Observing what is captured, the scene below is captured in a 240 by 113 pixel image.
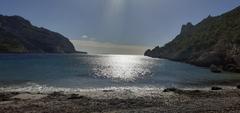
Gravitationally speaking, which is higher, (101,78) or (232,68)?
(232,68)

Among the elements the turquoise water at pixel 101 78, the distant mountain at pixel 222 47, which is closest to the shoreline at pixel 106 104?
the turquoise water at pixel 101 78

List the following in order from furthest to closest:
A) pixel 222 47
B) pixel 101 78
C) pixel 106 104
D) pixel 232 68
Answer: pixel 222 47 < pixel 232 68 < pixel 101 78 < pixel 106 104

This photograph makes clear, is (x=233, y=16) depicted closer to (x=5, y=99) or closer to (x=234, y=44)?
(x=234, y=44)

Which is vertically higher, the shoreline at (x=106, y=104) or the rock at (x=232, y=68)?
the rock at (x=232, y=68)

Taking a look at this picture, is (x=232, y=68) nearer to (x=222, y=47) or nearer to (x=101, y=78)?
(x=222, y=47)

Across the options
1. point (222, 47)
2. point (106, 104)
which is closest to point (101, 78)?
point (106, 104)

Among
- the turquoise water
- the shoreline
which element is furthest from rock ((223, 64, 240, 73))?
the shoreline

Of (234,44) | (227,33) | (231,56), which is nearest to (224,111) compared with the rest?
(231,56)

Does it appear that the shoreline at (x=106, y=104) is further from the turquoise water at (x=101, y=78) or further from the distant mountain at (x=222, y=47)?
the distant mountain at (x=222, y=47)

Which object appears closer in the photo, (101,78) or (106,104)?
(106,104)

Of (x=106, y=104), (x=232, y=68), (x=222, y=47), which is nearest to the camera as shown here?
(x=106, y=104)

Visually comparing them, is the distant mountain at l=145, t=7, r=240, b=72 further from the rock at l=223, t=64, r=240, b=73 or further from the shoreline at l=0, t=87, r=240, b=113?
the shoreline at l=0, t=87, r=240, b=113

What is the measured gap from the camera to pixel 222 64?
4936 inches

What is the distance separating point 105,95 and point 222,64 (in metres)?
92.0
